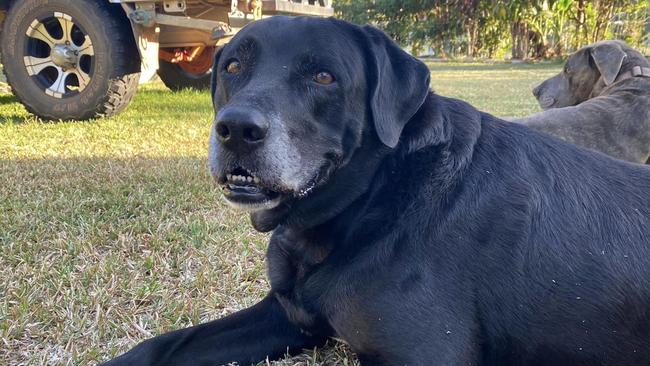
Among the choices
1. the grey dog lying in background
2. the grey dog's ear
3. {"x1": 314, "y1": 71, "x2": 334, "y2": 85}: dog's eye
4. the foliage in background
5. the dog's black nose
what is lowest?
the foliage in background

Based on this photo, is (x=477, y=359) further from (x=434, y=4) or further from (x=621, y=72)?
(x=434, y=4)

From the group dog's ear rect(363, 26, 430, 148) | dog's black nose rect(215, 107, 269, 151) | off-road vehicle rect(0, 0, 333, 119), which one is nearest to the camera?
dog's black nose rect(215, 107, 269, 151)

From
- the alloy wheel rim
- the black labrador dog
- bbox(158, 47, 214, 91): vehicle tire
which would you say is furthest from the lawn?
bbox(158, 47, 214, 91): vehicle tire

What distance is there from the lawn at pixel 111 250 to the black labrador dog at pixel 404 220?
0.30 meters

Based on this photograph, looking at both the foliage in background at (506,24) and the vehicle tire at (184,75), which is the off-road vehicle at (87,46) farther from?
the foliage in background at (506,24)

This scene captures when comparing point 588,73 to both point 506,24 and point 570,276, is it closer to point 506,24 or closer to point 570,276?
point 570,276

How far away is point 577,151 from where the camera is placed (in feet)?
6.79

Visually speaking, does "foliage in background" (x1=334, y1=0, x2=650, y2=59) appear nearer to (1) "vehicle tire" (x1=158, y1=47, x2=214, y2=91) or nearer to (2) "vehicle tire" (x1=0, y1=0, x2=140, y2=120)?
(1) "vehicle tire" (x1=158, y1=47, x2=214, y2=91)

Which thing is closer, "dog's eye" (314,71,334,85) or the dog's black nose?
the dog's black nose

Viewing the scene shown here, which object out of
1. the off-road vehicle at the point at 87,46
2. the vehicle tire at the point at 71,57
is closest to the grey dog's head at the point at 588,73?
the off-road vehicle at the point at 87,46

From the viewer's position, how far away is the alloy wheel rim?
594 cm

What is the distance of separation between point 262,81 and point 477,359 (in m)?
1.02

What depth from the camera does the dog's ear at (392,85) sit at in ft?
6.30

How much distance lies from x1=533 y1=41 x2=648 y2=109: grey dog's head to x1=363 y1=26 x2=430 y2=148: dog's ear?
3.38 meters
